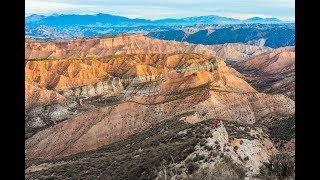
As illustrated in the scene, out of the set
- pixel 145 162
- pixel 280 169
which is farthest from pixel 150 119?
pixel 280 169

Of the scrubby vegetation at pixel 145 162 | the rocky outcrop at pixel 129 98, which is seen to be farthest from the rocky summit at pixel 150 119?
the rocky outcrop at pixel 129 98

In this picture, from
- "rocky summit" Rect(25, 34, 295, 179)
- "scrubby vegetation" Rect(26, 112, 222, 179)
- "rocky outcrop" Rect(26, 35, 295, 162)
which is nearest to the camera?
"scrubby vegetation" Rect(26, 112, 222, 179)

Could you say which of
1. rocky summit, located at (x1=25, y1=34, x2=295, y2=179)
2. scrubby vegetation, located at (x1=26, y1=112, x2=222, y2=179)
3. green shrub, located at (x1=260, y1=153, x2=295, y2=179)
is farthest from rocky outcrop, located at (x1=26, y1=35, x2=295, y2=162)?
green shrub, located at (x1=260, y1=153, x2=295, y2=179)

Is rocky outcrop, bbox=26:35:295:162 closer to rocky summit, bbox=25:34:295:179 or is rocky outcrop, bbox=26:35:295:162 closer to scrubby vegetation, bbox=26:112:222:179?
rocky summit, bbox=25:34:295:179

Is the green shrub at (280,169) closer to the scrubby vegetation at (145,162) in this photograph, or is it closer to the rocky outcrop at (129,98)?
the scrubby vegetation at (145,162)

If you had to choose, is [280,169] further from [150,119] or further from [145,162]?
[150,119]

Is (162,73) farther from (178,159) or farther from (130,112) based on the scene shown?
(178,159)

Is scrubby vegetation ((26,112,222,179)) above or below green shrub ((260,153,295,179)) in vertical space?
below
